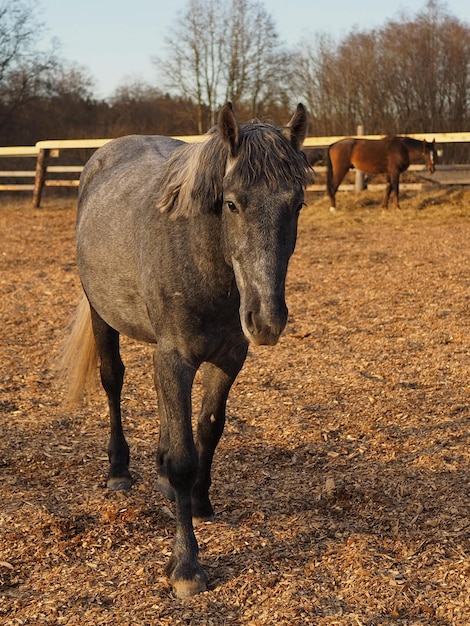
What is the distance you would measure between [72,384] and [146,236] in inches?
66.4

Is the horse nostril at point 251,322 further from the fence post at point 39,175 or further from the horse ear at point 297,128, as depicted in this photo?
the fence post at point 39,175

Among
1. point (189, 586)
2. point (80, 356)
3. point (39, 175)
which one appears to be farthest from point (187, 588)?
point (39, 175)

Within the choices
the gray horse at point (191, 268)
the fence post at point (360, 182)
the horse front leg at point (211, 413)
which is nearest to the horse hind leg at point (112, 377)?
the gray horse at point (191, 268)

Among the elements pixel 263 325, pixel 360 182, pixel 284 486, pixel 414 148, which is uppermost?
pixel 414 148

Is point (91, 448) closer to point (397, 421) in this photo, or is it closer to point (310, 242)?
point (397, 421)

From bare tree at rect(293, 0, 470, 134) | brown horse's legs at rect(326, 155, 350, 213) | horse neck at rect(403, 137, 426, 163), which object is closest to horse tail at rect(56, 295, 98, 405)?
brown horse's legs at rect(326, 155, 350, 213)

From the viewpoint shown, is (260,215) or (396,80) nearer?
(260,215)

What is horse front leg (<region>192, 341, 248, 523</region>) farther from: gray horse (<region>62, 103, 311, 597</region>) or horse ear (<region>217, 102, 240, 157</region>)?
horse ear (<region>217, 102, 240, 157</region>)

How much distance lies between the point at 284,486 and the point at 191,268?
144 cm

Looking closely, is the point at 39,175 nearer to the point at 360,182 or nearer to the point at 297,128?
the point at 360,182

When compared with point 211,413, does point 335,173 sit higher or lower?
higher

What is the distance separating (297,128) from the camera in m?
2.83

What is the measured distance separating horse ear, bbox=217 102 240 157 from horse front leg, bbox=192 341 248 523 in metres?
0.94

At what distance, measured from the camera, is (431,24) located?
77.6ft
